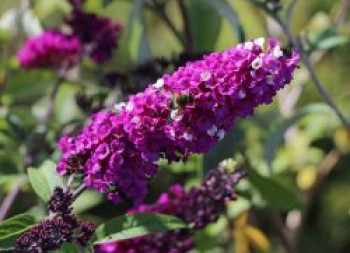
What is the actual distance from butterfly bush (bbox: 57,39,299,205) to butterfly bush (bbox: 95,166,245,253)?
238 mm

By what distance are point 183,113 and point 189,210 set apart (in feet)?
1.24

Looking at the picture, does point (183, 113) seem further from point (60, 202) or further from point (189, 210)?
point (189, 210)

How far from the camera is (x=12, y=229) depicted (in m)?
1.25

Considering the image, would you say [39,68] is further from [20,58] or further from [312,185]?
[312,185]

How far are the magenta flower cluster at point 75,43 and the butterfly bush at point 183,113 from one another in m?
0.73

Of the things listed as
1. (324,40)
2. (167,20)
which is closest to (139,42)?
(167,20)

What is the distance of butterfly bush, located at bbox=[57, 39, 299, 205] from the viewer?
1.17 meters

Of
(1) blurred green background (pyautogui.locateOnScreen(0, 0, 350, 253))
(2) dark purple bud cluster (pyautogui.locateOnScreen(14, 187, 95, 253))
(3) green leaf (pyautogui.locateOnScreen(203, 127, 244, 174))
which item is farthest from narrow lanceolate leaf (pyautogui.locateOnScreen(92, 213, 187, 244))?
(3) green leaf (pyautogui.locateOnScreen(203, 127, 244, 174))

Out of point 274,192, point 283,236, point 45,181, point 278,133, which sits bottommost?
point 283,236

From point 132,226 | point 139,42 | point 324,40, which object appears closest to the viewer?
point 132,226

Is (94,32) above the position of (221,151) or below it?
above

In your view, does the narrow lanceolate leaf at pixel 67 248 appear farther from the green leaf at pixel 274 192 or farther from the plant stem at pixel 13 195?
the green leaf at pixel 274 192

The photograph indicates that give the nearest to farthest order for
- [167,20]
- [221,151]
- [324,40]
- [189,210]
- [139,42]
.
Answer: [189,210]
[221,151]
[324,40]
[167,20]
[139,42]

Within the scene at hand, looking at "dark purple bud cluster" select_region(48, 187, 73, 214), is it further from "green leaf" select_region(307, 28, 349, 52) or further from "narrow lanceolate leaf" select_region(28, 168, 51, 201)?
"green leaf" select_region(307, 28, 349, 52)
